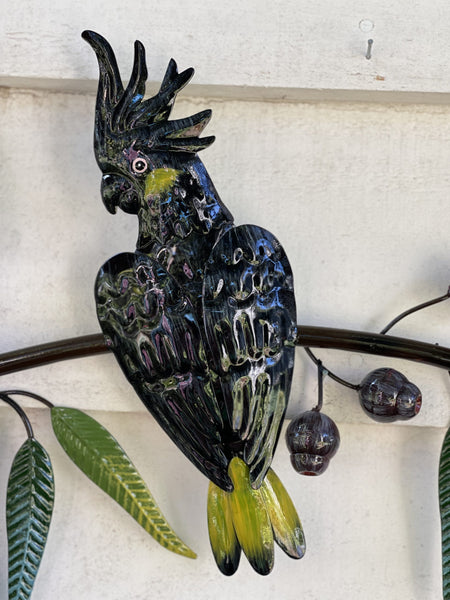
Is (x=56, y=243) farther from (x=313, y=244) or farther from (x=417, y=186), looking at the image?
(x=417, y=186)

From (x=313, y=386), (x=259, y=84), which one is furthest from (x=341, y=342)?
(x=259, y=84)

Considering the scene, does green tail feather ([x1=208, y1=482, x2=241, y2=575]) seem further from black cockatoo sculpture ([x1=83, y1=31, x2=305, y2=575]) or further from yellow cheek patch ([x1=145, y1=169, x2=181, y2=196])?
yellow cheek patch ([x1=145, y1=169, x2=181, y2=196])

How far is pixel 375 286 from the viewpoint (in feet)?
2.73

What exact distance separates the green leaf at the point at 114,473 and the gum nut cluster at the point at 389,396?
241 mm

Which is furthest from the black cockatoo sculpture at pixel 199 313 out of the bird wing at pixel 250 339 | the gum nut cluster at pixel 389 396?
the gum nut cluster at pixel 389 396

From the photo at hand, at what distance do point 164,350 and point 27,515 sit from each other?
0.75ft

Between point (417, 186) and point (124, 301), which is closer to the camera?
point (124, 301)

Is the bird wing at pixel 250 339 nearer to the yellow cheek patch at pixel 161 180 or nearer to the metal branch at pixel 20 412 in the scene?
the yellow cheek patch at pixel 161 180

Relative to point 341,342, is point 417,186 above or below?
above

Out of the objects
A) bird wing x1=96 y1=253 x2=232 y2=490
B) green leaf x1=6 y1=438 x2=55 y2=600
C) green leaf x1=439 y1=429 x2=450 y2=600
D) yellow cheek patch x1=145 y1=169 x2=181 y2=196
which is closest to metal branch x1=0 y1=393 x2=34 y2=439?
green leaf x1=6 y1=438 x2=55 y2=600

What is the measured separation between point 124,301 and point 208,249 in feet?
0.32

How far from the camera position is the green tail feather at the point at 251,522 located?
678mm

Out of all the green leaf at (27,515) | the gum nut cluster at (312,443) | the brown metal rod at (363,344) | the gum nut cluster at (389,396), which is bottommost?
the green leaf at (27,515)

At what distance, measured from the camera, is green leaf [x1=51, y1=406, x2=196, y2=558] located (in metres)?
0.79
